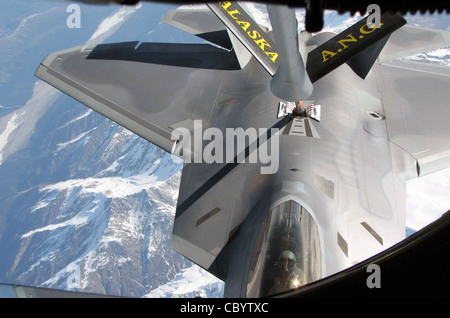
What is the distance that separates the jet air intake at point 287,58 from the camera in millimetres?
4805

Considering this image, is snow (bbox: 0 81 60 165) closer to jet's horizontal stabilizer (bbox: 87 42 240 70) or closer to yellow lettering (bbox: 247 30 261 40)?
jet's horizontal stabilizer (bbox: 87 42 240 70)

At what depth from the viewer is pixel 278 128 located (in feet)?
34.0

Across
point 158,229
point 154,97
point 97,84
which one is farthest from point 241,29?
point 158,229

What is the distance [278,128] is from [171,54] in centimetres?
643

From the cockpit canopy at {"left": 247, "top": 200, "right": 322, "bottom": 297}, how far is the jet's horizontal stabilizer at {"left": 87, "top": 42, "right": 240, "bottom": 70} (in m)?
7.80

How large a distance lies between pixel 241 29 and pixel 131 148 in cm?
13704

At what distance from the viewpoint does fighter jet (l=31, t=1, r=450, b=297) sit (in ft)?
23.4

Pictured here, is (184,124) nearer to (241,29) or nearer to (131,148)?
(241,29)

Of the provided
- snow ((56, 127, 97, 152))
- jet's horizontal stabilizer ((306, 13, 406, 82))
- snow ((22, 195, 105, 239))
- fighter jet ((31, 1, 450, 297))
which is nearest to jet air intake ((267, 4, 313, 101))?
fighter jet ((31, 1, 450, 297))

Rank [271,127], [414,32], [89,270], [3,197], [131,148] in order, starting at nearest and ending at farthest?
[271,127] → [414,32] → [89,270] → [3,197] → [131,148]

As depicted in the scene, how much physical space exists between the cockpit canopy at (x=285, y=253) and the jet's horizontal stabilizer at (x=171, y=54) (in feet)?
25.6

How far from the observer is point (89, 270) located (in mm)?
95875

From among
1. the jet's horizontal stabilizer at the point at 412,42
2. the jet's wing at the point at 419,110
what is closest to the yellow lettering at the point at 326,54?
the jet's wing at the point at 419,110

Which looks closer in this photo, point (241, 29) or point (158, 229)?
point (241, 29)
